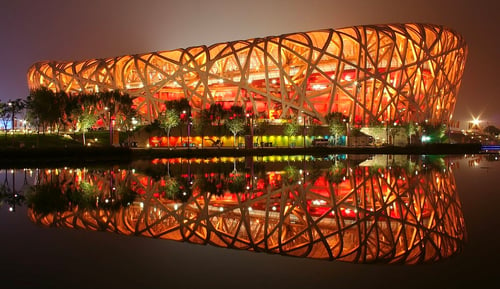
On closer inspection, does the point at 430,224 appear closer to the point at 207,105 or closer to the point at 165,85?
the point at 207,105

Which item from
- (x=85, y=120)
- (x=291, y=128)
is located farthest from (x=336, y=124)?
(x=85, y=120)

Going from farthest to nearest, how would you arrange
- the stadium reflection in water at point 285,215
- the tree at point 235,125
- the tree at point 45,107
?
the tree at point 235,125
the tree at point 45,107
the stadium reflection in water at point 285,215

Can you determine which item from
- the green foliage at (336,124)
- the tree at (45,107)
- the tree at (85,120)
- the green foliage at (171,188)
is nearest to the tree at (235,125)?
the green foliage at (336,124)

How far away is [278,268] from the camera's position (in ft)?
22.8

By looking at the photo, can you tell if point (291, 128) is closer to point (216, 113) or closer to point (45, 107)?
point (216, 113)

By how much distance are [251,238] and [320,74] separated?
6258 cm

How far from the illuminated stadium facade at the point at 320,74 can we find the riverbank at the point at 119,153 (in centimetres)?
1502

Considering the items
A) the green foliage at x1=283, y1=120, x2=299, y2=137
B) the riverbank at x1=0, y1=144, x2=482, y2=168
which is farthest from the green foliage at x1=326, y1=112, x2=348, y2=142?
the riverbank at x1=0, y1=144, x2=482, y2=168

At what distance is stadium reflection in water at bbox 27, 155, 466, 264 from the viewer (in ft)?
27.2

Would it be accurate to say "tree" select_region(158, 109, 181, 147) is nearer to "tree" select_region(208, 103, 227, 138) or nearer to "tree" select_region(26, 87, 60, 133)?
"tree" select_region(208, 103, 227, 138)

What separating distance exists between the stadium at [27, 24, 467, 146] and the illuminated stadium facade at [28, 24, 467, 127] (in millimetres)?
154

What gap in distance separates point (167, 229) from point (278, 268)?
3570 mm

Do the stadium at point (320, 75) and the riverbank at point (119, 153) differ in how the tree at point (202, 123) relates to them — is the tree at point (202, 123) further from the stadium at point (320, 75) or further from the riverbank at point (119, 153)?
the riverbank at point (119, 153)

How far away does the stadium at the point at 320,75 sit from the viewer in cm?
6650
